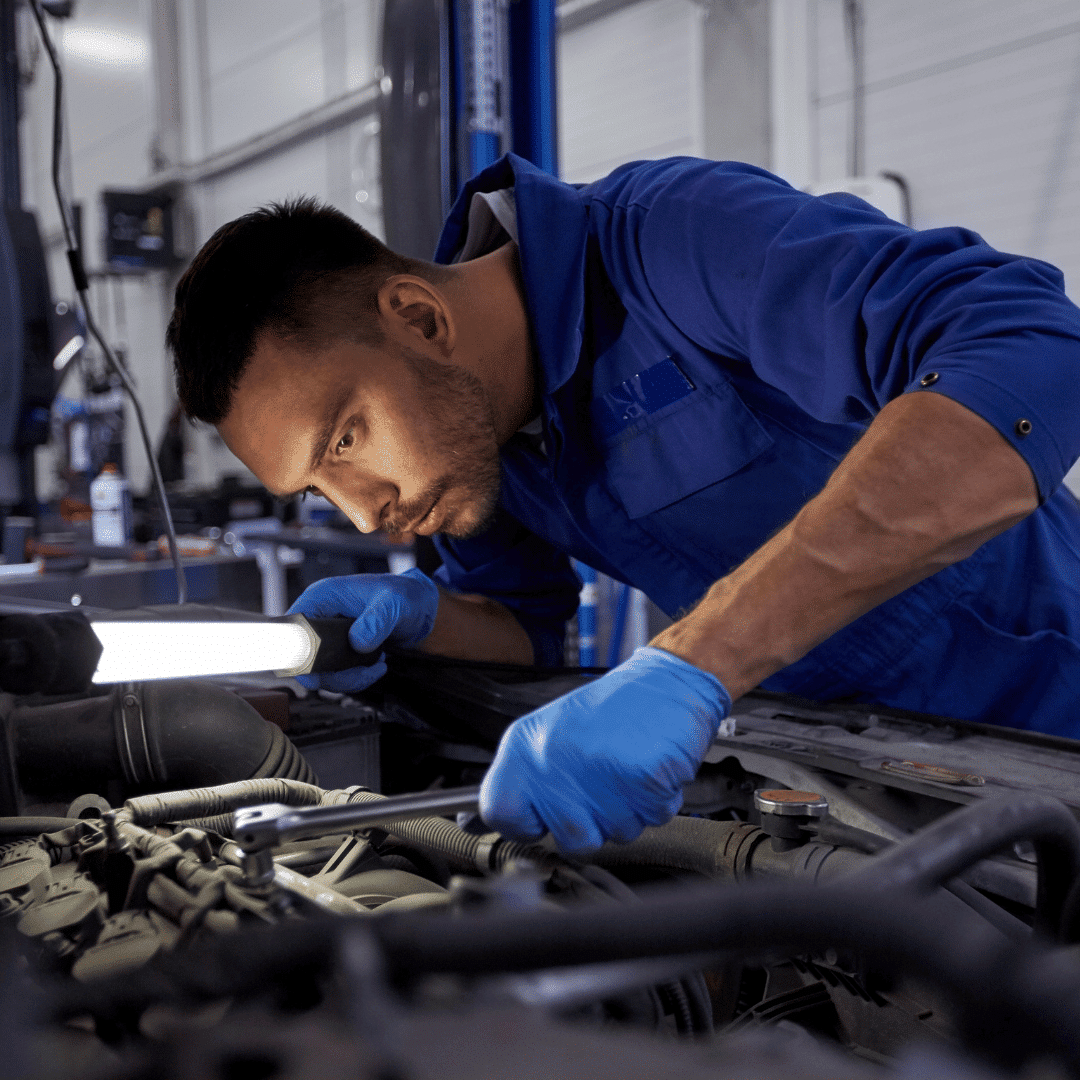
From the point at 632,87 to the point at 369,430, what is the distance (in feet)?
14.3

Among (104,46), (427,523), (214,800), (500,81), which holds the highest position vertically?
(104,46)

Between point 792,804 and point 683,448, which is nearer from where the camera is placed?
point 792,804

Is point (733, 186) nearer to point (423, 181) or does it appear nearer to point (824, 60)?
point (423, 181)

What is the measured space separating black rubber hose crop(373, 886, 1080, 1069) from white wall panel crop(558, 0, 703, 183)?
14.7ft

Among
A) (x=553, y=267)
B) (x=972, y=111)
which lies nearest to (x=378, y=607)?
(x=553, y=267)

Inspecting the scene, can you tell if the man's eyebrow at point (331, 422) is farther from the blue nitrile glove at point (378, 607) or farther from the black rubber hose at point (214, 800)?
the black rubber hose at point (214, 800)

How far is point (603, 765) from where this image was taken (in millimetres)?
762

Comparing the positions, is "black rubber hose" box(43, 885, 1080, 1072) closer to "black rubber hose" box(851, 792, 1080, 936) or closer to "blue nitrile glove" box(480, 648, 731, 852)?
"black rubber hose" box(851, 792, 1080, 936)

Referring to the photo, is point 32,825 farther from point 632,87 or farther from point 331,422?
point 632,87

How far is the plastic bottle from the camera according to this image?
108 inches

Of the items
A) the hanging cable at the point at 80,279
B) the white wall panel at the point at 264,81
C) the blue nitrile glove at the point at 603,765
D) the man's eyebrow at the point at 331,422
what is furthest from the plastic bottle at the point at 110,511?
the white wall panel at the point at 264,81

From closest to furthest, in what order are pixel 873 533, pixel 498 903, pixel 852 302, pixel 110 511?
pixel 498 903, pixel 873 533, pixel 852 302, pixel 110 511

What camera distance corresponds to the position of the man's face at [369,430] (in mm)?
1126

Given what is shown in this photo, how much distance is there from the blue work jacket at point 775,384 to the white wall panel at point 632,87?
3451 millimetres
